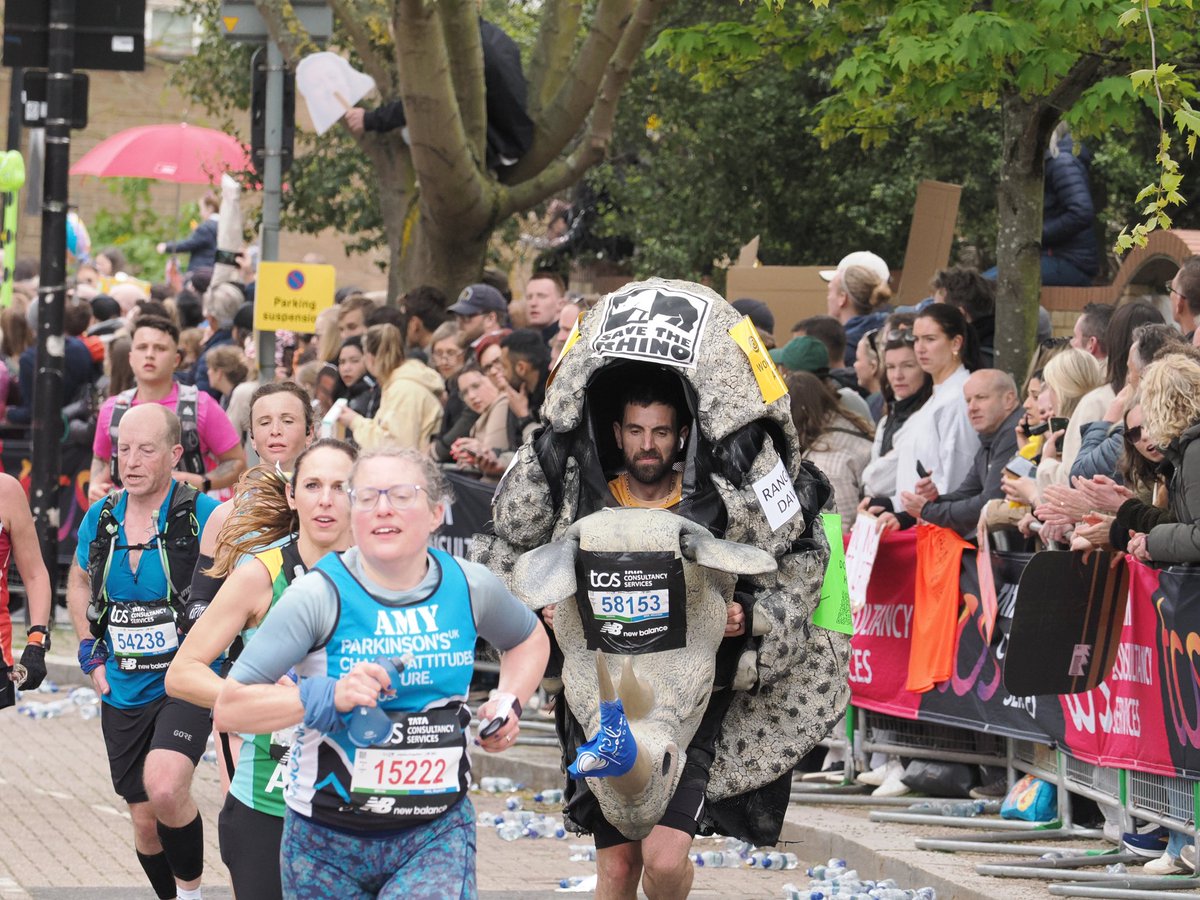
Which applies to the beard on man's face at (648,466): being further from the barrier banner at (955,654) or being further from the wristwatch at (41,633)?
the barrier banner at (955,654)

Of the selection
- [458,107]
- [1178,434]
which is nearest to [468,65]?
[458,107]

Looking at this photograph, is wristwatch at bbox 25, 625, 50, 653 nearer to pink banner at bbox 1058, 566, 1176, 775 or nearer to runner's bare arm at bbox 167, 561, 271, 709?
runner's bare arm at bbox 167, 561, 271, 709

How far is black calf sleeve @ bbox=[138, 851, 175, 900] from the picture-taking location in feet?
24.9

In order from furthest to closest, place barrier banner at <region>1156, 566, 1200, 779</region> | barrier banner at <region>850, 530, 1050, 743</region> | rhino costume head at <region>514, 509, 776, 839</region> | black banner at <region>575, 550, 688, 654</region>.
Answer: barrier banner at <region>850, 530, 1050, 743</region>
barrier banner at <region>1156, 566, 1200, 779</region>
black banner at <region>575, 550, 688, 654</region>
rhino costume head at <region>514, 509, 776, 839</region>

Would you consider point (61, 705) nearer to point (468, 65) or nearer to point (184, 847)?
point (468, 65)

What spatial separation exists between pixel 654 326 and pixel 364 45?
8903 mm

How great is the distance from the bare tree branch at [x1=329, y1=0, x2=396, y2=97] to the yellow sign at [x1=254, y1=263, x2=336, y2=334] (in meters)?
1.83

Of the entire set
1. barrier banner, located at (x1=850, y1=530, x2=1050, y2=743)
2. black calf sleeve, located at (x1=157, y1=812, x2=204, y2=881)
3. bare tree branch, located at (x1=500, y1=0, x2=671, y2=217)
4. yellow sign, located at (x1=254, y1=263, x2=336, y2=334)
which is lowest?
black calf sleeve, located at (x1=157, y1=812, x2=204, y2=881)

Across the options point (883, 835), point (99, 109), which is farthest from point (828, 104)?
point (99, 109)

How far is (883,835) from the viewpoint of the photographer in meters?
8.89

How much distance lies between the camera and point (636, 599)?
6094 mm

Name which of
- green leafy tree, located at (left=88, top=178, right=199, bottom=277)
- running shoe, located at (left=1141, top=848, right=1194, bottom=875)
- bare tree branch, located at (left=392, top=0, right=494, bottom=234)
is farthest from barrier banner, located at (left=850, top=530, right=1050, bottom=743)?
green leafy tree, located at (left=88, top=178, right=199, bottom=277)

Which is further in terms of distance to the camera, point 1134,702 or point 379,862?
point 1134,702

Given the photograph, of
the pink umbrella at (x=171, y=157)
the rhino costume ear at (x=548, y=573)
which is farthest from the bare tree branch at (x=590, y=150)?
the pink umbrella at (x=171, y=157)
